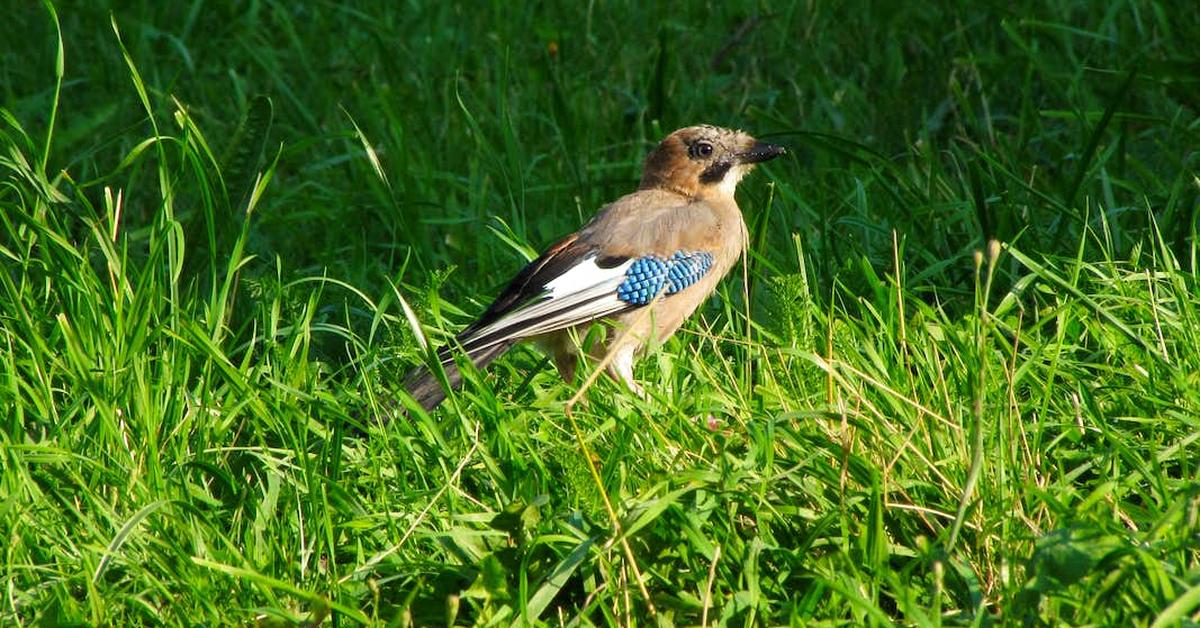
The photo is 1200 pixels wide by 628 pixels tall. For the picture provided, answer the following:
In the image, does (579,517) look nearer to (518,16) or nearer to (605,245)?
(605,245)

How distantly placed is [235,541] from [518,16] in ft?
14.7

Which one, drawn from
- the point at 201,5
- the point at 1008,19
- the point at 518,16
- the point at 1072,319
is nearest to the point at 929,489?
the point at 1072,319

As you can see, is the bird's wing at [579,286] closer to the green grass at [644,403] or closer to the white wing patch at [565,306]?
the white wing patch at [565,306]

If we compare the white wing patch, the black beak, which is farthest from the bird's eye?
the white wing patch

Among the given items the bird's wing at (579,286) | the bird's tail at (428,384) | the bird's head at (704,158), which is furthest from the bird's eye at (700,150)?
the bird's tail at (428,384)

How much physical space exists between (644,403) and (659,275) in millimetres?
1280

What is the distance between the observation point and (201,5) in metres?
8.09

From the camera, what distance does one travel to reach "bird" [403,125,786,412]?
4809mm

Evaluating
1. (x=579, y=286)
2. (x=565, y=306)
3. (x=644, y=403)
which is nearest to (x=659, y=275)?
(x=579, y=286)

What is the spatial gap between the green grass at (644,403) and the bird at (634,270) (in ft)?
0.37

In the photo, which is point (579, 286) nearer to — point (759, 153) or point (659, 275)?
point (659, 275)

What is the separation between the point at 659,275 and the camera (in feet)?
17.4

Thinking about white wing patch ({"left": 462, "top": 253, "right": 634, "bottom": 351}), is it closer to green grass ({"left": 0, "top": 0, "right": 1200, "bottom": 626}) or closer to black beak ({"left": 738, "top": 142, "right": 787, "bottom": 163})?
green grass ({"left": 0, "top": 0, "right": 1200, "bottom": 626})

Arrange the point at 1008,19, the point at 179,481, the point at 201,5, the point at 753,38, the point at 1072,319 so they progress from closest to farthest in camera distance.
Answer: the point at 179,481 < the point at 1072,319 < the point at 1008,19 < the point at 753,38 < the point at 201,5
